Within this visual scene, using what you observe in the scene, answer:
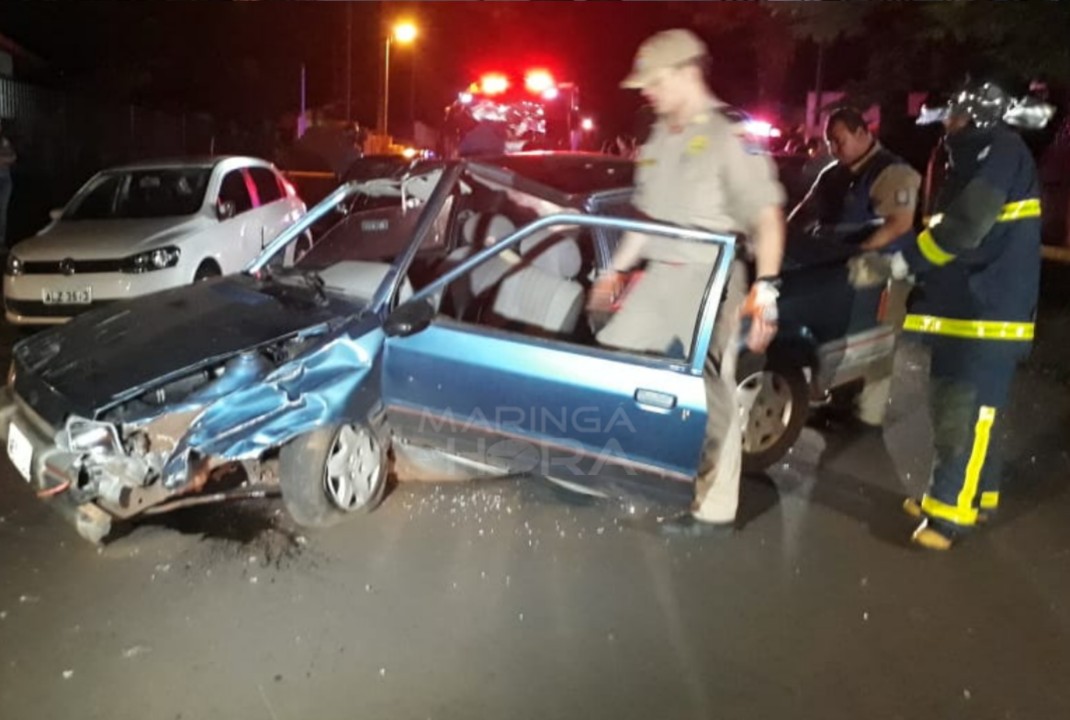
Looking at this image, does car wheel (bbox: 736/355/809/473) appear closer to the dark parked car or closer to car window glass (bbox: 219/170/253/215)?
the dark parked car

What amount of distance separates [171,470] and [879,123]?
57.3ft

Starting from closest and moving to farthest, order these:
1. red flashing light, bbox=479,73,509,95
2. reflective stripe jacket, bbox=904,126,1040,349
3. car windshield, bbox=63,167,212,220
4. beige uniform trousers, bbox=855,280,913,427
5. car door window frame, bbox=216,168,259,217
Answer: reflective stripe jacket, bbox=904,126,1040,349 < beige uniform trousers, bbox=855,280,913,427 < car windshield, bbox=63,167,212,220 < car door window frame, bbox=216,168,259,217 < red flashing light, bbox=479,73,509,95

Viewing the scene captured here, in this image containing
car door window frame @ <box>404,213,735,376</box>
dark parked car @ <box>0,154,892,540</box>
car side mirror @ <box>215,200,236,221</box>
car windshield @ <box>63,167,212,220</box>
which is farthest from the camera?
car windshield @ <box>63,167,212,220</box>

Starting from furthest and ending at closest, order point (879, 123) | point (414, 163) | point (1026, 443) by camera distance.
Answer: point (879, 123)
point (1026, 443)
point (414, 163)

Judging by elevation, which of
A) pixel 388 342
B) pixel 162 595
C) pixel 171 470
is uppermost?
pixel 388 342

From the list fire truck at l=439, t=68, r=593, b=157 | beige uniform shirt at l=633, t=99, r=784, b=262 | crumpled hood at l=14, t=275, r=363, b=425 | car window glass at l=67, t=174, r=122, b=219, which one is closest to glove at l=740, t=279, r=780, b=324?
beige uniform shirt at l=633, t=99, r=784, b=262

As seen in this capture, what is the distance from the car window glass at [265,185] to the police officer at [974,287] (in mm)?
7134

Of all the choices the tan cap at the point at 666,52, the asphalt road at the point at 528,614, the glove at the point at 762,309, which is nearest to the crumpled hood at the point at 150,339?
the asphalt road at the point at 528,614

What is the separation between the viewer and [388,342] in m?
4.57

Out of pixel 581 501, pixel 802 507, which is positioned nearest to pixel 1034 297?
pixel 802 507

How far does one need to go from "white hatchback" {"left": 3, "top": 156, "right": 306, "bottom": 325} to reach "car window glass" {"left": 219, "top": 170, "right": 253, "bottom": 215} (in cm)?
1

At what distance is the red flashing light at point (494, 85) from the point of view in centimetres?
1664

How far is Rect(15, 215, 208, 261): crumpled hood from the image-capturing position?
8.43 meters

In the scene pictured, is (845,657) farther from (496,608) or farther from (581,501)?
(581,501)
